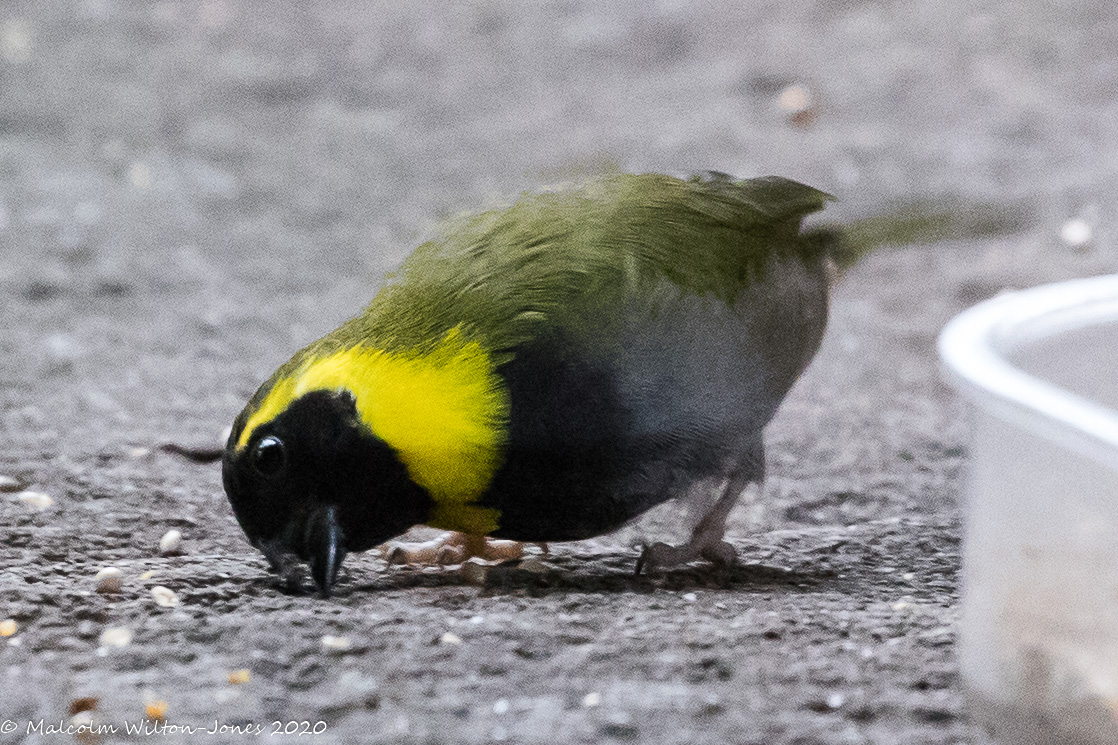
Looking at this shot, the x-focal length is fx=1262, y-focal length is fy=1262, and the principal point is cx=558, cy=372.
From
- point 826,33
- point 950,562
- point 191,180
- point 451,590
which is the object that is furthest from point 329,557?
point 826,33

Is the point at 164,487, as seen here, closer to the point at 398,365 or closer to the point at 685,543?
the point at 398,365

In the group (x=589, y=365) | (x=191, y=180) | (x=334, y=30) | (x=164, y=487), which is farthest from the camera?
(x=334, y=30)

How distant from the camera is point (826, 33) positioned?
3457mm

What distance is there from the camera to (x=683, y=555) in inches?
59.1

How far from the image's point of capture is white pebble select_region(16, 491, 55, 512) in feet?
5.60

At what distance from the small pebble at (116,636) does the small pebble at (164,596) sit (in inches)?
2.7

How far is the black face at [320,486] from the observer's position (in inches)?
53.5

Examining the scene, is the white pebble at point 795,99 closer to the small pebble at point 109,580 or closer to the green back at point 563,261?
the green back at point 563,261

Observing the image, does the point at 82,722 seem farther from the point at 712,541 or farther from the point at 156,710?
the point at 712,541

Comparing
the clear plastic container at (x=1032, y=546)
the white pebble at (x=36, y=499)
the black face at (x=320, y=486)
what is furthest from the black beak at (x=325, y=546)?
the clear plastic container at (x=1032, y=546)

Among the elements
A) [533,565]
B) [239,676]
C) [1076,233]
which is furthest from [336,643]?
[1076,233]

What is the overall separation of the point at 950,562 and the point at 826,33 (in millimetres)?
2212

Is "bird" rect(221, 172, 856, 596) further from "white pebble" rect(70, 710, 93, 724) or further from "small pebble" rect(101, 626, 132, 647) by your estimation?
"white pebble" rect(70, 710, 93, 724)

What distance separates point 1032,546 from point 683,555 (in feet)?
1.69
